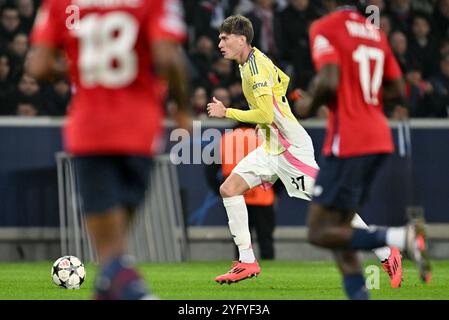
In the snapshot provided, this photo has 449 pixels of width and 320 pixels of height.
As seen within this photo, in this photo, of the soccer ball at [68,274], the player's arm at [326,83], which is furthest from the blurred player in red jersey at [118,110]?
the soccer ball at [68,274]

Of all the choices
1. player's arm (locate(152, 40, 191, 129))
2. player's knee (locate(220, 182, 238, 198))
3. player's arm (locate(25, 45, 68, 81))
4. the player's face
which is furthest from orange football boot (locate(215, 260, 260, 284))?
player's arm (locate(152, 40, 191, 129))

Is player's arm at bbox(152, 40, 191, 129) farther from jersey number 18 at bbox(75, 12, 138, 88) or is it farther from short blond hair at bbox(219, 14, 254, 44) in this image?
short blond hair at bbox(219, 14, 254, 44)

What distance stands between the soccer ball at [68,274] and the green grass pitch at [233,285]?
0.08 m

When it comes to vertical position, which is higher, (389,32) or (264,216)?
(389,32)

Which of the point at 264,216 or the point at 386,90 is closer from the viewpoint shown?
the point at 386,90

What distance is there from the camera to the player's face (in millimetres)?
12180

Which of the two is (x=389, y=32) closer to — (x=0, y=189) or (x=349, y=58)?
(x=0, y=189)

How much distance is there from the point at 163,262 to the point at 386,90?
9.47 meters

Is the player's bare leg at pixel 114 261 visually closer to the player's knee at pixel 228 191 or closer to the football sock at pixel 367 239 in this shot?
the football sock at pixel 367 239

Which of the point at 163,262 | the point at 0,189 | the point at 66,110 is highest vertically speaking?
the point at 66,110

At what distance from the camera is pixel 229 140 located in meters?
17.1

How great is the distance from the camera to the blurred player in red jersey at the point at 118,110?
6238 mm

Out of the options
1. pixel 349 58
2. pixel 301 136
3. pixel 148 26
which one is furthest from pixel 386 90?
pixel 301 136

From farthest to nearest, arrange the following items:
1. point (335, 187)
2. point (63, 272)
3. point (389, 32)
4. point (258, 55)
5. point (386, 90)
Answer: point (389, 32), point (258, 55), point (63, 272), point (386, 90), point (335, 187)
